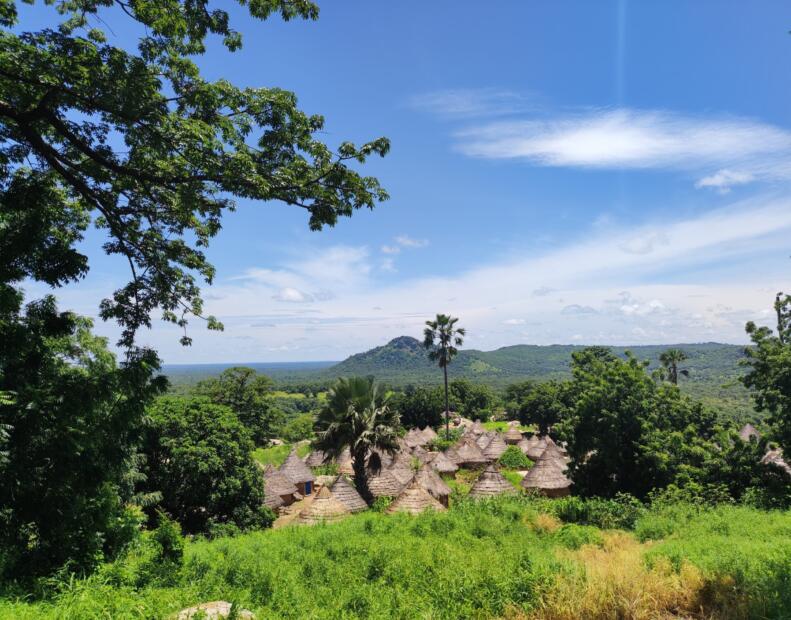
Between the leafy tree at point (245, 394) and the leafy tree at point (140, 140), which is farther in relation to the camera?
the leafy tree at point (245, 394)

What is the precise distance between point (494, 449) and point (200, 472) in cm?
2915

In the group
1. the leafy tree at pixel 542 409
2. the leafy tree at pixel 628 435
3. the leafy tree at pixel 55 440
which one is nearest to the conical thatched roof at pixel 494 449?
the leafy tree at pixel 628 435

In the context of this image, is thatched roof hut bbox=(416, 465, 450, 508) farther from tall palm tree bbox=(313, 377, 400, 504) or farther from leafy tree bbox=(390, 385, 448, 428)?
leafy tree bbox=(390, 385, 448, 428)

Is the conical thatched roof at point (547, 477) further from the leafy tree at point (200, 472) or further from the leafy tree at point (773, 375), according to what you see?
the leafy tree at point (200, 472)

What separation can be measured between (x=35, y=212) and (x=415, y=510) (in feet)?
56.8

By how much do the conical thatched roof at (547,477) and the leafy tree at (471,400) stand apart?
146ft

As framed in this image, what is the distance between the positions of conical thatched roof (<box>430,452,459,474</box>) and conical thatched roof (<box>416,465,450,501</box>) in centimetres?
824

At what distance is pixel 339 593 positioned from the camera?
10.2 metres

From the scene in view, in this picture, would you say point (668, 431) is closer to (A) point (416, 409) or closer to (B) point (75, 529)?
(B) point (75, 529)

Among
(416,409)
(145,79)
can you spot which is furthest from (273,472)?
(416,409)

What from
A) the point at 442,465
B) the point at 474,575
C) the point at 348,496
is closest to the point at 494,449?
the point at 442,465

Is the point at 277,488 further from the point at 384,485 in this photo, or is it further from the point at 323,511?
the point at 323,511

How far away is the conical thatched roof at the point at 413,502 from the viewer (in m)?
19.7

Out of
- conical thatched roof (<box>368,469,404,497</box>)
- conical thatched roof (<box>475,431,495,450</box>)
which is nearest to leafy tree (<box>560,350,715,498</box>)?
conical thatched roof (<box>368,469,404,497</box>)
